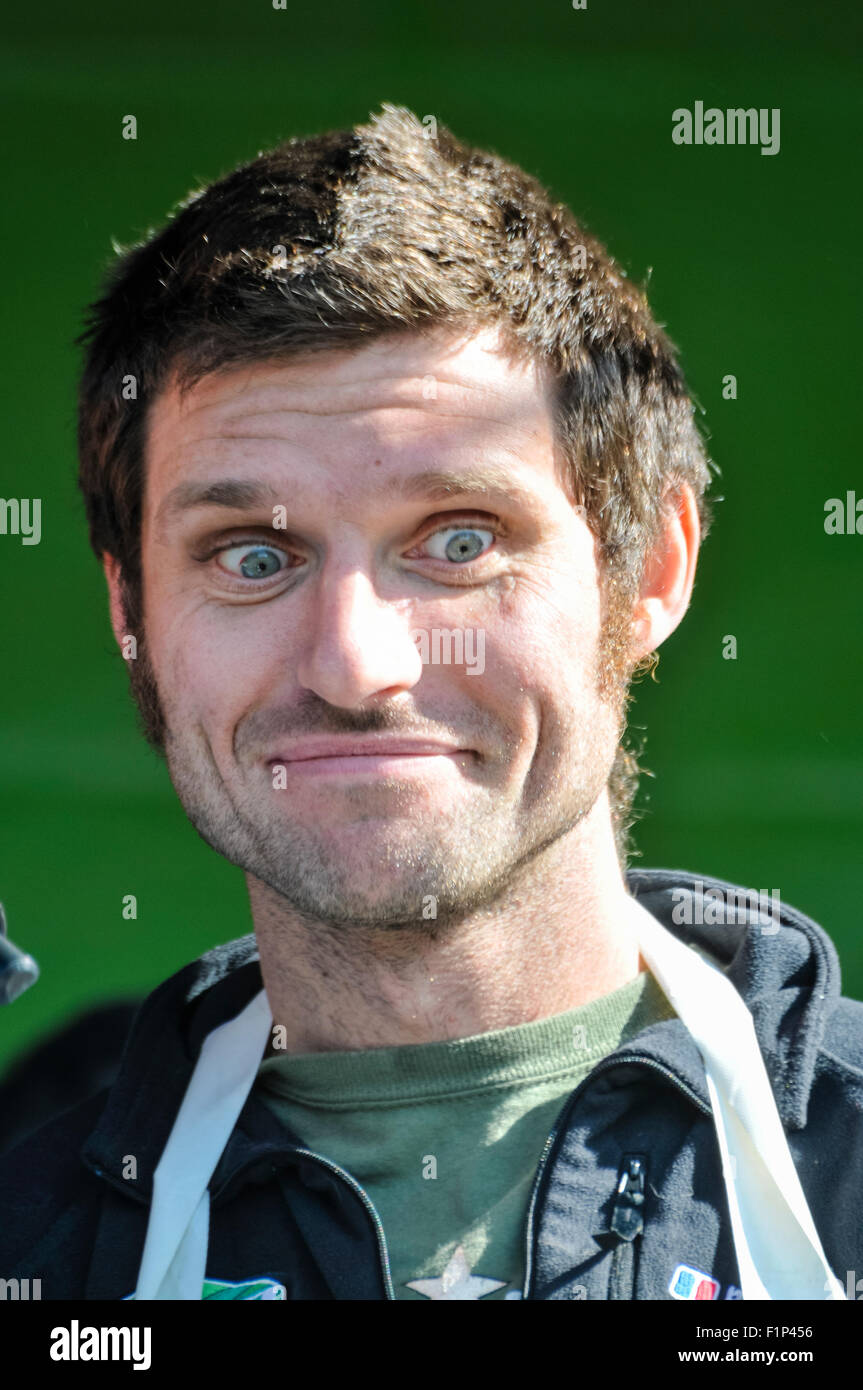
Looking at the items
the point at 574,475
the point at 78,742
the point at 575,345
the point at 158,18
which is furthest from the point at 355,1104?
the point at 158,18

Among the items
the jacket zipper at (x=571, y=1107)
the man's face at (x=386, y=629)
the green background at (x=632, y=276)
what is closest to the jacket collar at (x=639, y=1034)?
the jacket zipper at (x=571, y=1107)

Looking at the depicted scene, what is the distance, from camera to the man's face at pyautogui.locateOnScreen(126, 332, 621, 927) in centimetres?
160

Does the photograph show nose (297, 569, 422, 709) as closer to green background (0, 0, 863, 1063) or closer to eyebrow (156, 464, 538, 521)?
eyebrow (156, 464, 538, 521)

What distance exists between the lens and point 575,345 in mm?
1762

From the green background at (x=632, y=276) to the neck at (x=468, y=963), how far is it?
3.82ft

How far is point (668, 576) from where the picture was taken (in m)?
1.91

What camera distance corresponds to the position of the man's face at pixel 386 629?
62.8 inches

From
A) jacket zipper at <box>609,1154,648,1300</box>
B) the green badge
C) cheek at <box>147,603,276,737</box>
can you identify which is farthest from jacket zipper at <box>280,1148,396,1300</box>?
cheek at <box>147,603,276,737</box>

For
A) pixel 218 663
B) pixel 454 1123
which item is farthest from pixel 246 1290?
pixel 218 663

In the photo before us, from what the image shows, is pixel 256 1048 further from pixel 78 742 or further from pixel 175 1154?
pixel 78 742

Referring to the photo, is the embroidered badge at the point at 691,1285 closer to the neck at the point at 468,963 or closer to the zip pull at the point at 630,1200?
the zip pull at the point at 630,1200

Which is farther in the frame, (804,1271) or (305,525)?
(305,525)

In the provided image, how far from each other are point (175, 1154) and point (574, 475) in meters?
0.90
